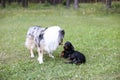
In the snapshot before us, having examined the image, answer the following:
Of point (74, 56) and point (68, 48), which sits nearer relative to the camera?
point (74, 56)

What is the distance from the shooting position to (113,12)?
27406 mm

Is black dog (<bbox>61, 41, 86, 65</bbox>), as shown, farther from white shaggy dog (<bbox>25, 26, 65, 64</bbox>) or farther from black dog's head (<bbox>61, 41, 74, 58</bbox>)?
white shaggy dog (<bbox>25, 26, 65, 64</bbox>)

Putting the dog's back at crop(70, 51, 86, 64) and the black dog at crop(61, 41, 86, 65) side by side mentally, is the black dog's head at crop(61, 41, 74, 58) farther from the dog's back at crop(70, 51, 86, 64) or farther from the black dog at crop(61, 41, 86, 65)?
the dog's back at crop(70, 51, 86, 64)

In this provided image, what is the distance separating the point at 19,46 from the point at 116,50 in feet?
12.4

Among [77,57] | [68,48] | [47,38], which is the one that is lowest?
[77,57]

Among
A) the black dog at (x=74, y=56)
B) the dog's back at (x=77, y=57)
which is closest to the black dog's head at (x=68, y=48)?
the black dog at (x=74, y=56)

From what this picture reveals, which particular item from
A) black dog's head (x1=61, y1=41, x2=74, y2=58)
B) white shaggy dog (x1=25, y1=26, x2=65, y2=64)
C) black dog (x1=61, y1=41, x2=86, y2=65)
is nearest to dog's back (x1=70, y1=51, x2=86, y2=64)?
black dog (x1=61, y1=41, x2=86, y2=65)

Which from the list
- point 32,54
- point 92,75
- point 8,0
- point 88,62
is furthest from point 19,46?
point 8,0

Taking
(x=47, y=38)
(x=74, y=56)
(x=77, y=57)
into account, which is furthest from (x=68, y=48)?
(x=47, y=38)

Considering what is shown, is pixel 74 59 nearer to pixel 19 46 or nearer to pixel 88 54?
pixel 88 54

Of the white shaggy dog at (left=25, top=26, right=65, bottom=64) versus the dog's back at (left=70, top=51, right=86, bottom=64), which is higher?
the white shaggy dog at (left=25, top=26, right=65, bottom=64)

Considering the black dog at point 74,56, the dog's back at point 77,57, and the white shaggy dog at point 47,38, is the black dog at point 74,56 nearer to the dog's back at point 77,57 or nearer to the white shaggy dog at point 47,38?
the dog's back at point 77,57

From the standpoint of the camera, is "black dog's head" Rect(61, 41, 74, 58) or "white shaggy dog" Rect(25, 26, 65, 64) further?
"black dog's head" Rect(61, 41, 74, 58)

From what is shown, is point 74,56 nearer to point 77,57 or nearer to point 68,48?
point 77,57
